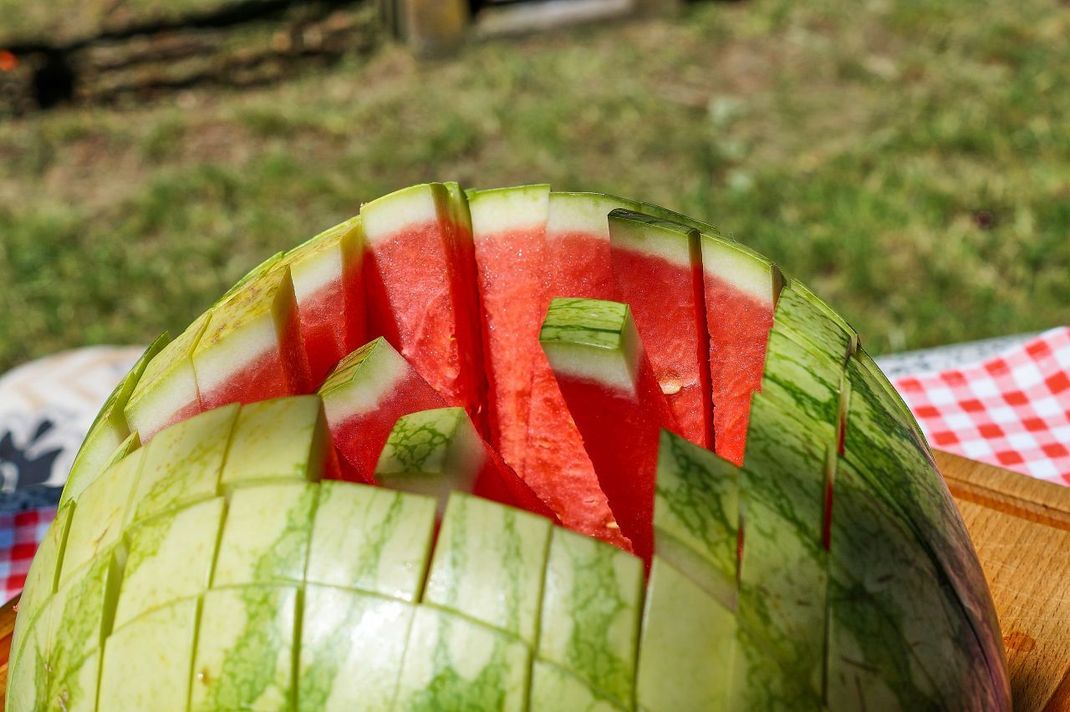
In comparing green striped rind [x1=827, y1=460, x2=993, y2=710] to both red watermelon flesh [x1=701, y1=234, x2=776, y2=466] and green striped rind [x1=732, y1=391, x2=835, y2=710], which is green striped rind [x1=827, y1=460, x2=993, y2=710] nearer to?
green striped rind [x1=732, y1=391, x2=835, y2=710]

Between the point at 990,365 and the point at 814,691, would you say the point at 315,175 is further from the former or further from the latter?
the point at 814,691

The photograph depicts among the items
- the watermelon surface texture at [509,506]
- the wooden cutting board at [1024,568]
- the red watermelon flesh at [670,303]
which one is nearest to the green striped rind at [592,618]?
the watermelon surface texture at [509,506]

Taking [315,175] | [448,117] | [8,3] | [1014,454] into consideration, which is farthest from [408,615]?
[8,3]

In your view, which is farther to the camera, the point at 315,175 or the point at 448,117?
the point at 448,117

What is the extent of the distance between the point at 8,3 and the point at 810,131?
3827 mm

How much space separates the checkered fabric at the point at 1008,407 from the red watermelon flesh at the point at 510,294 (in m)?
1.12

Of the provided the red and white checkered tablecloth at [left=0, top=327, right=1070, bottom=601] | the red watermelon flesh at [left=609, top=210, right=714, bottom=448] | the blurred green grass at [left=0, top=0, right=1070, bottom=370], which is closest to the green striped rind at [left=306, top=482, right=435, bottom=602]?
the red watermelon flesh at [left=609, top=210, right=714, bottom=448]

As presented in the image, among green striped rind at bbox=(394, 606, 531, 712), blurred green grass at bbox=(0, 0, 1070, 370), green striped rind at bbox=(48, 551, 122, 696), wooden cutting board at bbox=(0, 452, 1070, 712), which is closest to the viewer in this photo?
green striped rind at bbox=(394, 606, 531, 712)

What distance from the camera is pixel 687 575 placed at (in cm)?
100

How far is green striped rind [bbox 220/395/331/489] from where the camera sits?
3.48ft

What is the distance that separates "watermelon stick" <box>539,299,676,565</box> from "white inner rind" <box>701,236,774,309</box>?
0.16 m

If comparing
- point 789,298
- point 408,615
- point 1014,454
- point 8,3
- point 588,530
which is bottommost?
point 1014,454

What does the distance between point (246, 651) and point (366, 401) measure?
0.31 m

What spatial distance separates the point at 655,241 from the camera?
1334mm
